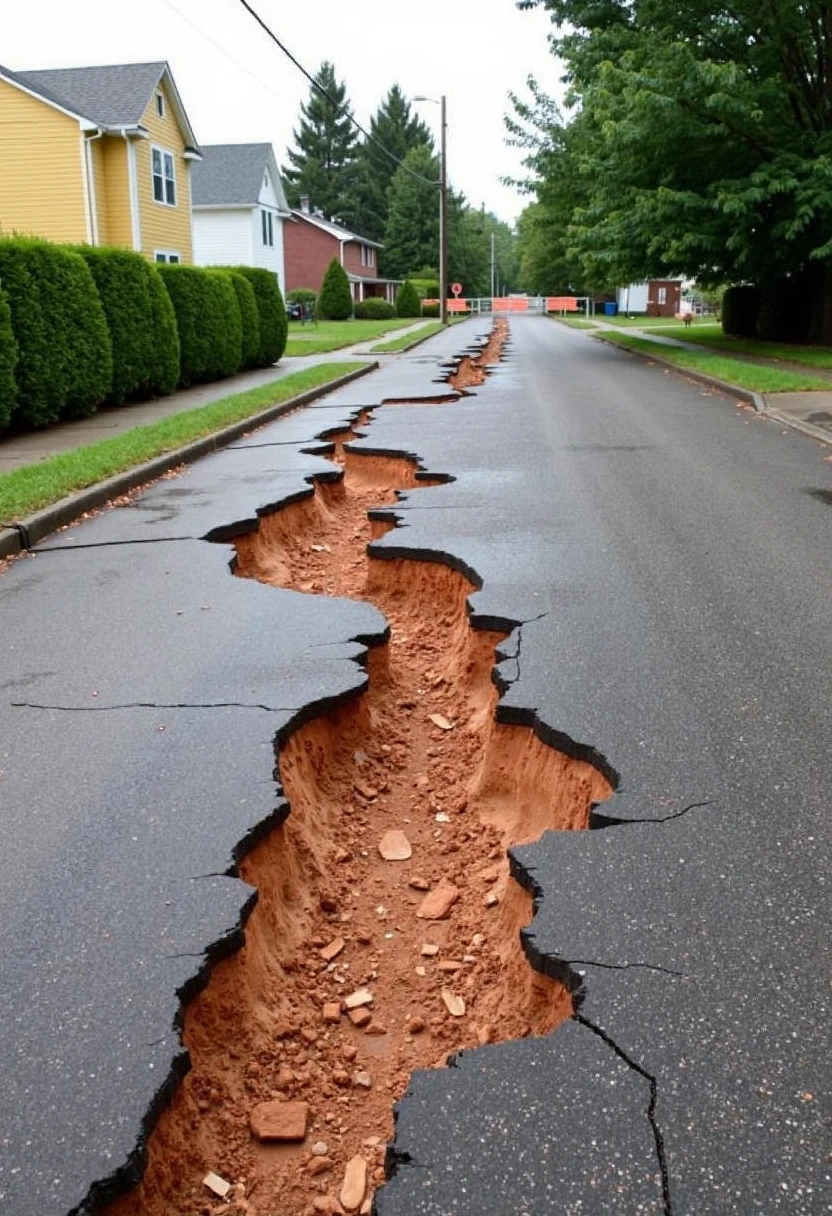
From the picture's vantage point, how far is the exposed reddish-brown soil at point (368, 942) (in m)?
2.33

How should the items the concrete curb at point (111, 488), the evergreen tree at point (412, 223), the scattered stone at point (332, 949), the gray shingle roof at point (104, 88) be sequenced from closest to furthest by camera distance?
the scattered stone at point (332, 949) → the concrete curb at point (111, 488) → the gray shingle roof at point (104, 88) → the evergreen tree at point (412, 223)

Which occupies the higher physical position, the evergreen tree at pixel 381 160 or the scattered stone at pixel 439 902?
the evergreen tree at pixel 381 160

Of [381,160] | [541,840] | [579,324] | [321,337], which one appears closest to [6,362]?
[541,840]

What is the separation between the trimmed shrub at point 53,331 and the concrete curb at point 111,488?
1978 mm

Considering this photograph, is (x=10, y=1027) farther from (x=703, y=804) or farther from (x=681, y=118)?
(x=681, y=118)

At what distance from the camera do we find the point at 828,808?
3355 millimetres

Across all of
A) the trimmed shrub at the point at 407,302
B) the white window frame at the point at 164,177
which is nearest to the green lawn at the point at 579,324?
the trimmed shrub at the point at 407,302

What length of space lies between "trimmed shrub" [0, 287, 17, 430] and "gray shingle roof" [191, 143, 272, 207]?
115 ft

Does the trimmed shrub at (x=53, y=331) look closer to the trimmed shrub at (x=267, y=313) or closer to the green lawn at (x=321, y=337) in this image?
the trimmed shrub at (x=267, y=313)

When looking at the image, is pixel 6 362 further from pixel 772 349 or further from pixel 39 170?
pixel 39 170

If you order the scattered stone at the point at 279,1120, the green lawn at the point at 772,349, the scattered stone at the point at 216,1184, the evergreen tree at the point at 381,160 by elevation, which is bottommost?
the scattered stone at the point at 279,1120

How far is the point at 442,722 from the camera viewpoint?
5.02m

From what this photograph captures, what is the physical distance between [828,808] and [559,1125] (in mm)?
1685

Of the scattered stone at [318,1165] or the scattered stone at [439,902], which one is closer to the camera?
the scattered stone at [318,1165]
